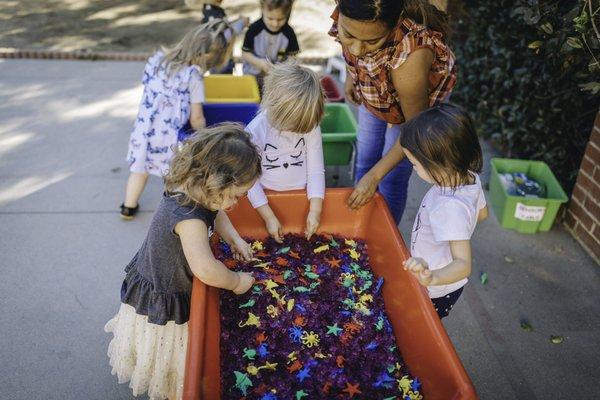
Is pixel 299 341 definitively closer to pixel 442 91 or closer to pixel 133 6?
pixel 442 91

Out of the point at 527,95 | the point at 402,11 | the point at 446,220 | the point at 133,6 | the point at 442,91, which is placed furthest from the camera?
the point at 133,6

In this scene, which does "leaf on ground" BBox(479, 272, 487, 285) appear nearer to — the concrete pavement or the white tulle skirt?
the concrete pavement

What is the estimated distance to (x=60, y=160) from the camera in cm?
355

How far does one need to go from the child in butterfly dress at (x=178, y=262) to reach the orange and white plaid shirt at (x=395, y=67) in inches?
23.1

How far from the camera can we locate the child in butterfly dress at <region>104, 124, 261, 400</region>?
153 cm

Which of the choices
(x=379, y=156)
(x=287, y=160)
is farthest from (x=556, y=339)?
(x=287, y=160)

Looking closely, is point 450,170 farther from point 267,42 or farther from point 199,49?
point 267,42

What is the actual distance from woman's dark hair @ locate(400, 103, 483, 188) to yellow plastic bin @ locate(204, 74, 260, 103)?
2245 mm

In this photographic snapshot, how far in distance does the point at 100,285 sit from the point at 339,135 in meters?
1.61

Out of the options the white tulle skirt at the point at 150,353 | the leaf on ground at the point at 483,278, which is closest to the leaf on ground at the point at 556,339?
the leaf on ground at the point at 483,278

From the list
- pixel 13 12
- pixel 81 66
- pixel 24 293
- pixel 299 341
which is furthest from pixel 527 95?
pixel 13 12

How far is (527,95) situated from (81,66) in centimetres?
427

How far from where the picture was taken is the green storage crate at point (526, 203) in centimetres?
299

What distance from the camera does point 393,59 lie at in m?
1.76
